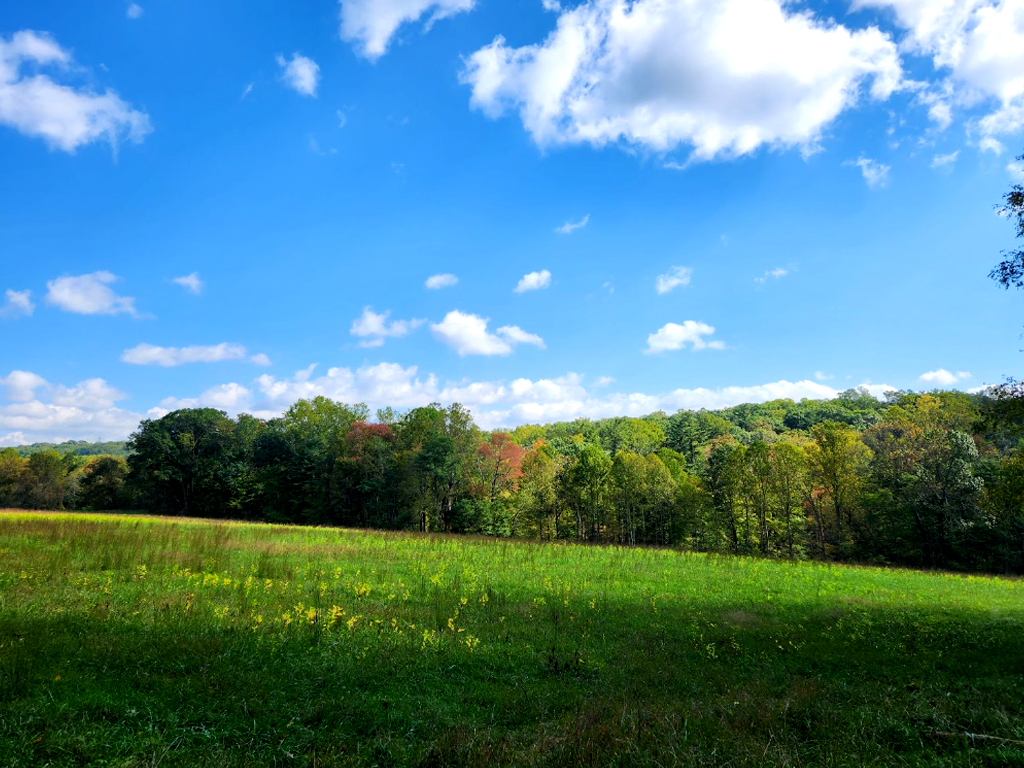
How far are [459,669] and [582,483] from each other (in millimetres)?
49386

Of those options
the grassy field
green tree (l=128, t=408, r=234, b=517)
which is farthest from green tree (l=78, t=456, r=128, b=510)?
the grassy field

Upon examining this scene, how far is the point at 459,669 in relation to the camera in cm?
777

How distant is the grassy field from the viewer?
4750mm

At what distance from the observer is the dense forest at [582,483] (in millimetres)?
40531

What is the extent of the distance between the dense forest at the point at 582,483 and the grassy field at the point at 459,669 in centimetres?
2664

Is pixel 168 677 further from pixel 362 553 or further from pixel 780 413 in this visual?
pixel 780 413

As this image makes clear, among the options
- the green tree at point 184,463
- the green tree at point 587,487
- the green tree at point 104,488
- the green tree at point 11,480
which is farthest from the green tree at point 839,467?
the green tree at point 11,480

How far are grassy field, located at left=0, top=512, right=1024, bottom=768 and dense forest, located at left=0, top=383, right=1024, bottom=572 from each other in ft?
87.4

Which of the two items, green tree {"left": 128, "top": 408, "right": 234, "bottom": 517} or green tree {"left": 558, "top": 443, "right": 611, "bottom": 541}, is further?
green tree {"left": 128, "top": 408, "right": 234, "bottom": 517}

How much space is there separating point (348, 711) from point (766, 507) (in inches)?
1937

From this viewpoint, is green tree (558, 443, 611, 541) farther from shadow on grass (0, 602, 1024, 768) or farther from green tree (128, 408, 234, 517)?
shadow on grass (0, 602, 1024, 768)

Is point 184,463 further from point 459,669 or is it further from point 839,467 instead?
point 839,467

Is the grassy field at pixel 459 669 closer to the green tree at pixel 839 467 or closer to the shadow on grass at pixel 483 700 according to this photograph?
the shadow on grass at pixel 483 700

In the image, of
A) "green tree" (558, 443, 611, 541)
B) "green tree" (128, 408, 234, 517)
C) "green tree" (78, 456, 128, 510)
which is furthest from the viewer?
"green tree" (78, 456, 128, 510)
